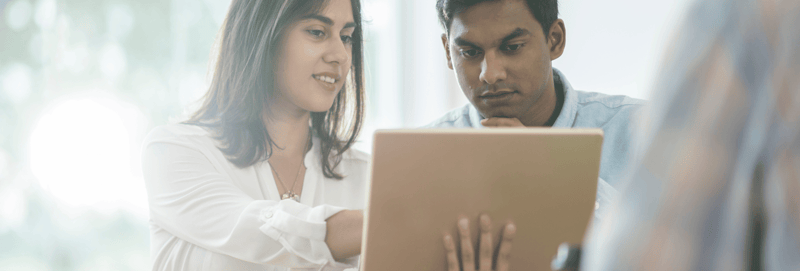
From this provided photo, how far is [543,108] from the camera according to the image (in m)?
1.44

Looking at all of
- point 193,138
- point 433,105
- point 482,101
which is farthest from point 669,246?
point 433,105

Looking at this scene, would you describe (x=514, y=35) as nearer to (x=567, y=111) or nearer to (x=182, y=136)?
(x=567, y=111)

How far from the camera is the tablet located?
2.32 ft

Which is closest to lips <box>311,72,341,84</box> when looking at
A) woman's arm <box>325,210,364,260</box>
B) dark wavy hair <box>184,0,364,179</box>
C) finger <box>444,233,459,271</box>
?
dark wavy hair <box>184,0,364,179</box>

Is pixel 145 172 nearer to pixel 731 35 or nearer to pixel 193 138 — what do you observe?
pixel 193 138

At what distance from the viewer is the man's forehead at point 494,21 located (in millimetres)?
1260

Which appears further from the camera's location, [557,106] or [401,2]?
[401,2]

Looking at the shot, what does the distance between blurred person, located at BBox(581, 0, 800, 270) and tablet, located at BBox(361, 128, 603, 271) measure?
1.26ft

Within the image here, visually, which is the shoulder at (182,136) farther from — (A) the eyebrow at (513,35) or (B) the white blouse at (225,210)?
A: (A) the eyebrow at (513,35)

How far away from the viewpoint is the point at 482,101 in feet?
4.35

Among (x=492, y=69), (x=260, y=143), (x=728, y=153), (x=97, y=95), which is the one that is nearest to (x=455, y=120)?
(x=492, y=69)

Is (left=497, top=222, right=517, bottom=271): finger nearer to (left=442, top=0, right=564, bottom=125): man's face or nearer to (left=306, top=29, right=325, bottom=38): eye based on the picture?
(left=442, top=0, right=564, bottom=125): man's face

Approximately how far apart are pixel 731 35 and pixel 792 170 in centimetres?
9

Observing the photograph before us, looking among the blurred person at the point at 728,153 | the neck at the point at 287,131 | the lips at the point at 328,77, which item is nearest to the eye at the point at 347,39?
the lips at the point at 328,77
